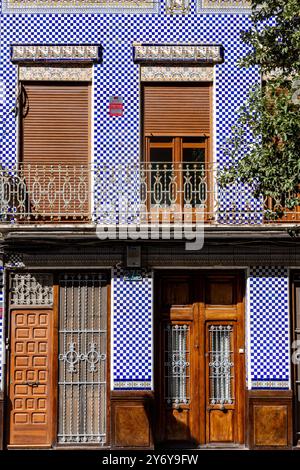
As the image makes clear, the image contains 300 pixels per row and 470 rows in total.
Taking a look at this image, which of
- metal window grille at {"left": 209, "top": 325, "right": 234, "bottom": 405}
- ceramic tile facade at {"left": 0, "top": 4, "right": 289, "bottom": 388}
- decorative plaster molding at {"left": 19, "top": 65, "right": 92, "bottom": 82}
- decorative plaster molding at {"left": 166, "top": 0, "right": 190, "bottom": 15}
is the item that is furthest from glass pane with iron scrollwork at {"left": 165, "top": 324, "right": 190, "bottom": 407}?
decorative plaster molding at {"left": 166, "top": 0, "right": 190, "bottom": 15}

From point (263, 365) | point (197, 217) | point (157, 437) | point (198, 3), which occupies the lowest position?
point (157, 437)

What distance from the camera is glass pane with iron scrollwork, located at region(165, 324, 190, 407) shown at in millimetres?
12305

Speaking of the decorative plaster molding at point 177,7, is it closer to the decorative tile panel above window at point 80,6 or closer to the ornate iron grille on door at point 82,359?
the decorative tile panel above window at point 80,6

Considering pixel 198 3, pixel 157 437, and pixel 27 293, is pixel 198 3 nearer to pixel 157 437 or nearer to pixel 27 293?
pixel 27 293

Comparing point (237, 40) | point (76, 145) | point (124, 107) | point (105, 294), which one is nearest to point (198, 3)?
point (237, 40)

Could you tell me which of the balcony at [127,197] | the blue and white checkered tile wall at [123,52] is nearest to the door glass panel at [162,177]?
the balcony at [127,197]

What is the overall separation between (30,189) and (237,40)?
432 cm

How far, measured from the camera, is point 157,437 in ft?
39.9

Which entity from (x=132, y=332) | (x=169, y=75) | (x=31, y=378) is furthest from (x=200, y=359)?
(x=169, y=75)

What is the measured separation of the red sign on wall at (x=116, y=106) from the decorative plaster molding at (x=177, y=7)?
5.73 ft

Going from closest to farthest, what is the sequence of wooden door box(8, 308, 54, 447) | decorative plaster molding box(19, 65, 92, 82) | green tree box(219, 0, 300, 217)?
1. green tree box(219, 0, 300, 217)
2. wooden door box(8, 308, 54, 447)
3. decorative plaster molding box(19, 65, 92, 82)

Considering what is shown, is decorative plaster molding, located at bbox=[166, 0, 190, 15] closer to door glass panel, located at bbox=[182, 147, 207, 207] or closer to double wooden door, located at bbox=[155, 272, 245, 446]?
door glass panel, located at bbox=[182, 147, 207, 207]

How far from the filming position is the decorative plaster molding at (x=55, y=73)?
12.5 m

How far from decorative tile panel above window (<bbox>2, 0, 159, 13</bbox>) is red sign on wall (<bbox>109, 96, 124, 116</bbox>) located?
5.05ft
